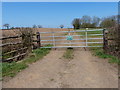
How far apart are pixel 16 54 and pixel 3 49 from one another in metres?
0.87

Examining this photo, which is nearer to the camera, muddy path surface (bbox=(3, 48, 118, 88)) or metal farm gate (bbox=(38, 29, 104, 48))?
muddy path surface (bbox=(3, 48, 118, 88))

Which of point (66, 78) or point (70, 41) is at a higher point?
point (70, 41)

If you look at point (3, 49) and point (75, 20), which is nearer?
point (3, 49)

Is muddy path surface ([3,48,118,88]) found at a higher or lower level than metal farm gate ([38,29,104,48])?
lower

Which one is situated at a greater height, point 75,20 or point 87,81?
point 75,20

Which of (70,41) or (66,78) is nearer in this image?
(66,78)

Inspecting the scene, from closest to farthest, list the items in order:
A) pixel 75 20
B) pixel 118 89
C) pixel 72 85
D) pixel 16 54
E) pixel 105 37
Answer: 1. pixel 118 89
2. pixel 72 85
3. pixel 16 54
4. pixel 105 37
5. pixel 75 20

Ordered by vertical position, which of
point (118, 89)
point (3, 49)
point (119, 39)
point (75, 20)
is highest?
point (75, 20)

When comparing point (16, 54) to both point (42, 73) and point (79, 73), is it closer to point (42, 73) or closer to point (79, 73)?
point (42, 73)

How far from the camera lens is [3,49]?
8.47m

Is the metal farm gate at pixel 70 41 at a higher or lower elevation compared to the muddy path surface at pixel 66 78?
higher

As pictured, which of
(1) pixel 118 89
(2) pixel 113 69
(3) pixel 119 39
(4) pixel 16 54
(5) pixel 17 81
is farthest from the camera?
(4) pixel 16 54

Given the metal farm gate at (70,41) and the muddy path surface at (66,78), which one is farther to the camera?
the metal farm gate at (70,41)

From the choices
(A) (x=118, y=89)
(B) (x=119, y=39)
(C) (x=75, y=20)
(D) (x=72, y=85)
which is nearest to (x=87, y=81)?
(D) (x=72, y=85)
